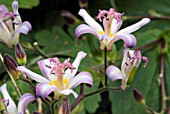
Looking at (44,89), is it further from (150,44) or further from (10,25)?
(150,44)

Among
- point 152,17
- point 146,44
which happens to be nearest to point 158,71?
point 146,44

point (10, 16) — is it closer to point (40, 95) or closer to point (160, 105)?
point (40, 95)

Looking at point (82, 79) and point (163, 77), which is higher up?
point (163, 77)

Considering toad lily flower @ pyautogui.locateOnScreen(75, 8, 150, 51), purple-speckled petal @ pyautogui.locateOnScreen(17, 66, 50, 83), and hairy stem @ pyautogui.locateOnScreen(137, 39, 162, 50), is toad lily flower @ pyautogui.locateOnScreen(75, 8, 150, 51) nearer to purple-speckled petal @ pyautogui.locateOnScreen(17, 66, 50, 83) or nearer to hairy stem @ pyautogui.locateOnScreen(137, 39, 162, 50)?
purple-speckled petal @ pyautogui.locateOnScreen(17, 66, 50, 83)

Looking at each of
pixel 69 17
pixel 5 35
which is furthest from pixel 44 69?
pixel 69 17

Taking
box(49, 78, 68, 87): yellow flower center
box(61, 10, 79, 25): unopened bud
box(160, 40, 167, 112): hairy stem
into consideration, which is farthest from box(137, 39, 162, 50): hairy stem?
box(49, 78, 68, 87): yellow flower center

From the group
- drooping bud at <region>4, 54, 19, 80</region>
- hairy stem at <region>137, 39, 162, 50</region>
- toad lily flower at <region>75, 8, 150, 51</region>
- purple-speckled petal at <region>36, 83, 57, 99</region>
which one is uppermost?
hairy stem at <region>137, 39, 162, 50</region>
